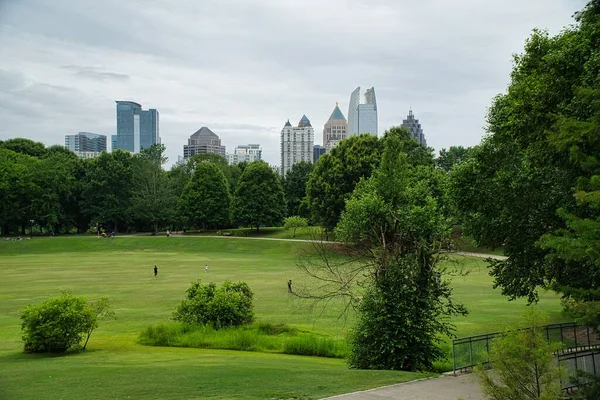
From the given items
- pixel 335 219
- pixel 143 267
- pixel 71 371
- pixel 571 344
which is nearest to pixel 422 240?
pixel 571 344

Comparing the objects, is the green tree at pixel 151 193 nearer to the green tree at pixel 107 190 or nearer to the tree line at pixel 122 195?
the tree line at pixel 122 195

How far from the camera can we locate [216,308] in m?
23.8

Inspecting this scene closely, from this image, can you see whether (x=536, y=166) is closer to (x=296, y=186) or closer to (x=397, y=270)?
(x=397, y=270)

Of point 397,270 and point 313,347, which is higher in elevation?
point 397,270

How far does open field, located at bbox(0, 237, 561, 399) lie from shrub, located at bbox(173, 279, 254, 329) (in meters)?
2.06

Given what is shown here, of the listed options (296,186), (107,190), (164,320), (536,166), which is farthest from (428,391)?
(296,186)

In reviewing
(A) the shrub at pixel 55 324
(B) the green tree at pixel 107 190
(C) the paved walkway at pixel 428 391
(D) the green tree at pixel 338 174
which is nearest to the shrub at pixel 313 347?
(C) the paved walkway at pixel 428 391

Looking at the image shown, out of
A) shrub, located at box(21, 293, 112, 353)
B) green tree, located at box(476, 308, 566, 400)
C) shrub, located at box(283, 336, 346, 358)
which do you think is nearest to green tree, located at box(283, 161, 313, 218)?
shrub, located at box(283, 336, 346, 358)

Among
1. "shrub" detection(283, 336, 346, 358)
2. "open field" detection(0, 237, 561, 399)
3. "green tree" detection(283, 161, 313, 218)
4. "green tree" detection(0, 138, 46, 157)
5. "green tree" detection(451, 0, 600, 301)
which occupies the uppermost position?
"green tree" detection(0, 138, 46, 157)

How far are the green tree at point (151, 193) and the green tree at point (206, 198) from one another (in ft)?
9.77

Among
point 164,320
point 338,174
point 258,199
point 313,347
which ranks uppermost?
point 338,174

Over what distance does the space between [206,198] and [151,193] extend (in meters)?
9.38

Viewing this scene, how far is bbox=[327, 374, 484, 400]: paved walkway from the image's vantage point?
12.9 m

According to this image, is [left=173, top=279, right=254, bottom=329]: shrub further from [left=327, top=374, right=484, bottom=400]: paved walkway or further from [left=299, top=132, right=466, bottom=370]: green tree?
[left=327, top=374, right=484, bottom=400]: paved walkway
